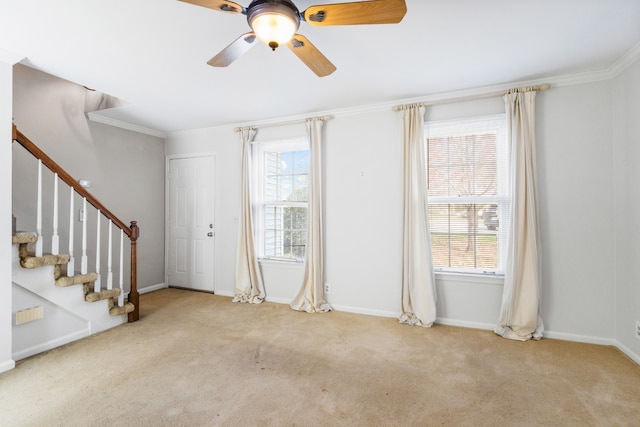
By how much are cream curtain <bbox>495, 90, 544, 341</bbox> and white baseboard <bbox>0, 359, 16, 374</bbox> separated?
4205 millimetres

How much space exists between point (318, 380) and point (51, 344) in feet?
7.99

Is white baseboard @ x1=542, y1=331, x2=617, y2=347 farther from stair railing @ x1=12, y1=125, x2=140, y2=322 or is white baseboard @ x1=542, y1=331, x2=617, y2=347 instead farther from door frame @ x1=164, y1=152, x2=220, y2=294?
stair railing @ x1=12, y1=125, x2=140, y2=322

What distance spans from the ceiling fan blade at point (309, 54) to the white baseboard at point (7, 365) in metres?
3.13

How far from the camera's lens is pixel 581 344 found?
8.91 ft

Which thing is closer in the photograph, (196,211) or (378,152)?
(378,152)

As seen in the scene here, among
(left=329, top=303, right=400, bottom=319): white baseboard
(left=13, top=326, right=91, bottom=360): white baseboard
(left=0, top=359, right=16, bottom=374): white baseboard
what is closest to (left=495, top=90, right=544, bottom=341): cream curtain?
(left=329, top=303, right=400, bottom=319): white baseboard

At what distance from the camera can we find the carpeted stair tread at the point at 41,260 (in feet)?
7.99

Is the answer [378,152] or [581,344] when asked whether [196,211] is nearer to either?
[378,152]

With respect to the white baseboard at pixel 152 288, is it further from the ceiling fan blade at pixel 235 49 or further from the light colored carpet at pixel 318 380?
the ceiling fan blade at pixel 235 49

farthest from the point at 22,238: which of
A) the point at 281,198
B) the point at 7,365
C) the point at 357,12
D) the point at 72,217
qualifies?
the point at 357,12

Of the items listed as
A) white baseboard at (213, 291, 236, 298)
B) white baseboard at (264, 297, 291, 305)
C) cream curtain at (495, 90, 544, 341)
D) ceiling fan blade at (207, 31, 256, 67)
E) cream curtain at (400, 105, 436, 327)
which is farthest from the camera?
white baseboard at (213, 291, 236, 298)

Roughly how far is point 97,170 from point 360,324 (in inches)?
152

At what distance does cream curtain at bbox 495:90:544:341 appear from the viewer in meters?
2.79

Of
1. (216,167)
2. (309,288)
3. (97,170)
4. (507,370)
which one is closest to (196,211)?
(216,167)
